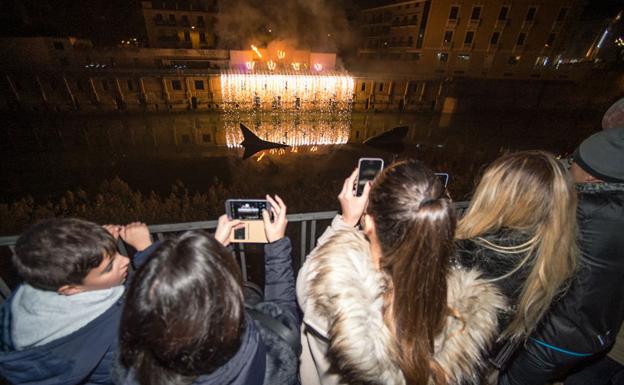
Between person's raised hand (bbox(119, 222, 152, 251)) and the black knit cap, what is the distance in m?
3.64

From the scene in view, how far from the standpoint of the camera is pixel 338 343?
1327mm

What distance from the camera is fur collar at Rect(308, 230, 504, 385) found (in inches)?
52.1

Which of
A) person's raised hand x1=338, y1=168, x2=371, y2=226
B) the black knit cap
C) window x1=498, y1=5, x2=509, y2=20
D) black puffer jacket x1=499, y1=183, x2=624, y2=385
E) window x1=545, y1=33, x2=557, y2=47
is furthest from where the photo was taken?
window x1=545, y1=33, x2=557, y2=47

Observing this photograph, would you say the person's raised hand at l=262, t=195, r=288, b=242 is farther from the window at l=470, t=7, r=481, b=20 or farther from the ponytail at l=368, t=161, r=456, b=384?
the window at l=470, t=7, r=481, b=20

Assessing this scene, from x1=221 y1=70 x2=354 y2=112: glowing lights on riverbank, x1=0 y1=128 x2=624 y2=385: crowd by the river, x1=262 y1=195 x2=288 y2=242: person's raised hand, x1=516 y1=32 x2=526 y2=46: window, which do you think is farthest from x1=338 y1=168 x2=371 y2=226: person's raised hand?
x1=516 y1=32 x2=526 y2=46: window

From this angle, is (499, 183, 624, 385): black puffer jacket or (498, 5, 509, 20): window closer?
(499, 183, 624, 385): black puffer jacket

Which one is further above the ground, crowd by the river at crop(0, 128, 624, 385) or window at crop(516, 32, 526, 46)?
window at crop(516, 32, 526, 46)

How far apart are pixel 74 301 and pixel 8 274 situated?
281 inches

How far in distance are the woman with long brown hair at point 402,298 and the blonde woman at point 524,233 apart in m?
0.46

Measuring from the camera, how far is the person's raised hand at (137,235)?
92.5 inches

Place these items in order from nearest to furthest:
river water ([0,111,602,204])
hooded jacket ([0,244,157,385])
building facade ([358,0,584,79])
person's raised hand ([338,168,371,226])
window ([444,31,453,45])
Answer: hooded jacket ([0,244,157,385])
person's raised hand ([338,168,371,226])
river water ([0,111,602,204])
building facade ([358,0,584,79])
window ([444,31,453,45])

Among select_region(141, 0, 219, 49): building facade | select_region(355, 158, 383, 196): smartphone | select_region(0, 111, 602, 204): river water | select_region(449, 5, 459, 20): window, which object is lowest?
select_region(0, 111, 602, 204): river water

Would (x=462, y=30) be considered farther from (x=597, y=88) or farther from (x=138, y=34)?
(x=138, y=34)

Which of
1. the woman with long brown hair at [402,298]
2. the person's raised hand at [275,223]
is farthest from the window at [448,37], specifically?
the woman with long brown hair at [402,298]
